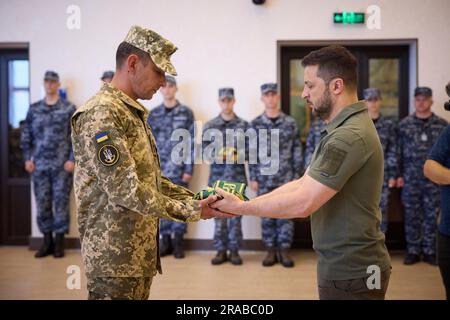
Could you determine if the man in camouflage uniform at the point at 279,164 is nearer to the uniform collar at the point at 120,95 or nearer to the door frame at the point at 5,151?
the door frame at the point at 5,151

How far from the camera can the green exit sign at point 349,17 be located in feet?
17.7

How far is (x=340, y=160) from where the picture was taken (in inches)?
66.4

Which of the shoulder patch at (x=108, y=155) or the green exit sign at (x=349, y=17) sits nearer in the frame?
the shoulder patch at (x=108, y=155)

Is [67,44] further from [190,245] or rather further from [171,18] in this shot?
[190,245]

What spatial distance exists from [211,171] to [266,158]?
0.64 meters

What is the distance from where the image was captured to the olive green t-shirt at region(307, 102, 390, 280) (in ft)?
5.57

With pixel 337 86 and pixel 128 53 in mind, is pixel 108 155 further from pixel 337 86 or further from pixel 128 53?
pixel 337 86

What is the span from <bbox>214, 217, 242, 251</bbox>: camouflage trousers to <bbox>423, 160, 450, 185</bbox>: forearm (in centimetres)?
295

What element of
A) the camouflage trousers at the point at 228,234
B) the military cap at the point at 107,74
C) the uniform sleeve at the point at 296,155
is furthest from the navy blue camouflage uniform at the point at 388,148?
the military cap at the point at 107,74

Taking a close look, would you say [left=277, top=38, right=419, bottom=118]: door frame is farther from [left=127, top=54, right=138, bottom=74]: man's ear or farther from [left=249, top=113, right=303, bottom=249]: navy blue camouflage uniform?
[left=127, top=54, right=138, bottom=74]: man's ear

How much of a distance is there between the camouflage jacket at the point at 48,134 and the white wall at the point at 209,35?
1.08ft

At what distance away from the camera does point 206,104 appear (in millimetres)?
5664

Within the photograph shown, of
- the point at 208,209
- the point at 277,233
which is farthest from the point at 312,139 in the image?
the point at 208,209

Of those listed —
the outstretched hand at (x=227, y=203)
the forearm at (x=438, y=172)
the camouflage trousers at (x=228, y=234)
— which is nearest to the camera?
the outstretched hand at (x=227, y=203)
